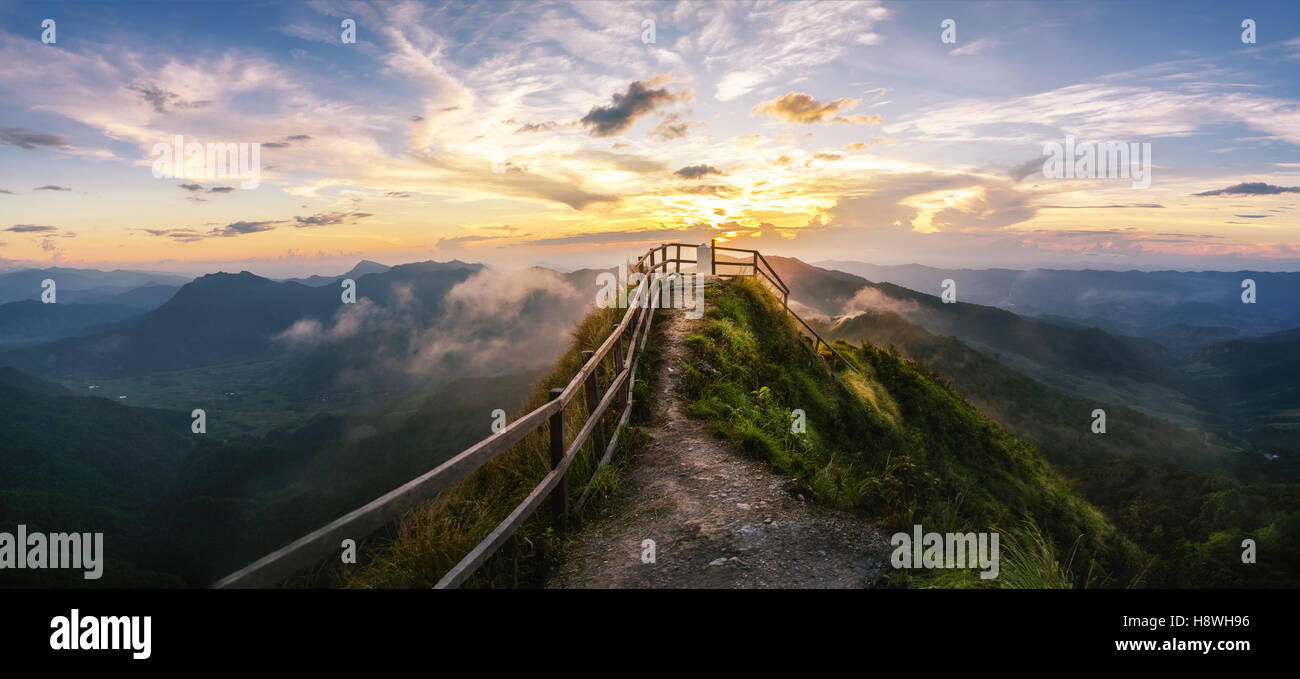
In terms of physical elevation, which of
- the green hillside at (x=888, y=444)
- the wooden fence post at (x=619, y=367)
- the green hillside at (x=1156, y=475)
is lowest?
the green hillside at (x=1156, y=475)

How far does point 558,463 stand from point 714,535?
182cm

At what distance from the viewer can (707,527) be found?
5.88 m

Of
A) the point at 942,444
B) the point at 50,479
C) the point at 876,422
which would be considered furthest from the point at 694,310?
the point at 50,479

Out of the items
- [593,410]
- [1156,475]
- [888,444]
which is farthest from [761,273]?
[1156,475]

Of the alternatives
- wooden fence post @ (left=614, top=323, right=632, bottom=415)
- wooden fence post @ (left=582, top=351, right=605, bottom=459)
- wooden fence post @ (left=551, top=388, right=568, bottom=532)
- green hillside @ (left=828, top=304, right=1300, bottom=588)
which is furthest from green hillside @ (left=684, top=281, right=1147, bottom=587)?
green hillside @ (left=828, top=304, right=1300, bottom=588)

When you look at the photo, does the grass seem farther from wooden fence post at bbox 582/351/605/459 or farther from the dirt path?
the dirt path

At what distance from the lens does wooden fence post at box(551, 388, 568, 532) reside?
17.9ft

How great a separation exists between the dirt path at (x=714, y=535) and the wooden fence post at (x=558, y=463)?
0.95 ft

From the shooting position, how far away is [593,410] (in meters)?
7.35

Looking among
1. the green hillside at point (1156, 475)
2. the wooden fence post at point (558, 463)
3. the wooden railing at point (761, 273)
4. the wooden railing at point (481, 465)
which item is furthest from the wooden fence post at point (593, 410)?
the green hillside at point (1156, 475)

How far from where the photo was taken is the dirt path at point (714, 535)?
4879mm

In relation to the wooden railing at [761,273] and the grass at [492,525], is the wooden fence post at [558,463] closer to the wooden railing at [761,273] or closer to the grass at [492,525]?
the grass at [492,525]
